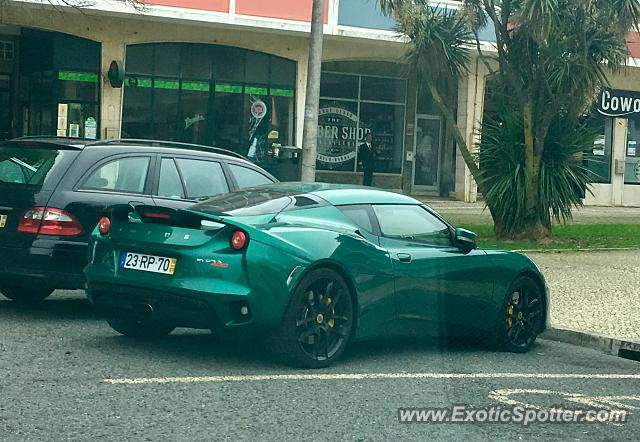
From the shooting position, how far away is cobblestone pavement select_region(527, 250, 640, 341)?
11016 mm

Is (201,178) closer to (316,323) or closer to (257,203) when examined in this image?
(257,203)

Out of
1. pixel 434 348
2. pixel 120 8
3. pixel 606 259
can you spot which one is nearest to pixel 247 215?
pixel 434 348

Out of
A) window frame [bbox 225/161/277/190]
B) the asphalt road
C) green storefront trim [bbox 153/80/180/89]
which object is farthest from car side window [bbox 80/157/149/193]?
green storefront trim [bbox 153/80/180/89]

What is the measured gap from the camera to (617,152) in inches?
1369

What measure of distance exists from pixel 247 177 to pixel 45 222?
218cm

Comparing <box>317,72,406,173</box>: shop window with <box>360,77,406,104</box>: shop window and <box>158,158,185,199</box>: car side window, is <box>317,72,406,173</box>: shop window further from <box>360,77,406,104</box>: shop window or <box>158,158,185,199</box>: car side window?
<box>158,158,185,199</box>: car side window

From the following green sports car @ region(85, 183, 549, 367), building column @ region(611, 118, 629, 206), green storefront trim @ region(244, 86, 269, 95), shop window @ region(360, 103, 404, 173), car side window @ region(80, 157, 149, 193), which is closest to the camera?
green sports car @ region(85, 183, 549, 367)

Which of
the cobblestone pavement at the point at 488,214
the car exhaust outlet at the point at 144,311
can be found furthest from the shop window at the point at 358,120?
the car exhaust outlet at the point at 144,311

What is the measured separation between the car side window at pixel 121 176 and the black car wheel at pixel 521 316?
11.2 ft

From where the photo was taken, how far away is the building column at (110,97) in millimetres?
26312

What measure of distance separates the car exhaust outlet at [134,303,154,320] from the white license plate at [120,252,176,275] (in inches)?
10.0

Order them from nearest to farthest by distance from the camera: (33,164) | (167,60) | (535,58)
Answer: (33,164) < (535,58) < (167,60)

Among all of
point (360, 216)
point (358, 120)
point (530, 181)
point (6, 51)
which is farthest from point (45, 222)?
point (358, 120)

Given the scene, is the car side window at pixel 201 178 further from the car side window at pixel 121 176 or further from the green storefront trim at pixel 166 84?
the green storefront trim at pixel 166 84
